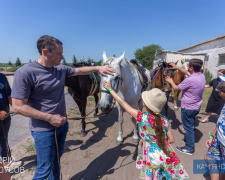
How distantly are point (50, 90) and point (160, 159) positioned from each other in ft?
5.30

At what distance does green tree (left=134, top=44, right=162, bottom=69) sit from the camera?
118 ft

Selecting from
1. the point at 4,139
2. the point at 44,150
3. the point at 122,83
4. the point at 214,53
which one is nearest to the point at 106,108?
the point at 122,83

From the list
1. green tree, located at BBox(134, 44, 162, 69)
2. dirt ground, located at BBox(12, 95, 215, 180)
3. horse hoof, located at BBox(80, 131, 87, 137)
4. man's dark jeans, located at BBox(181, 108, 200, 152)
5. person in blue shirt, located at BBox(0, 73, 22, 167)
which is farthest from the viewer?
green tree, located at BBox(134, 44, 162, 69)

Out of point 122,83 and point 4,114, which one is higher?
point 122,83

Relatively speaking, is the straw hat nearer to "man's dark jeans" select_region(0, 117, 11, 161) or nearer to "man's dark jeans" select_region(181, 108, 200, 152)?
"man's dark jeans" select_region(181, 108, 200, 152)

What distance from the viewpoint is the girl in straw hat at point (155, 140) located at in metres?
1.44

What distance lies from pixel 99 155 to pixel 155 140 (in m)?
1.97

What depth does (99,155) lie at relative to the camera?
9.93ft

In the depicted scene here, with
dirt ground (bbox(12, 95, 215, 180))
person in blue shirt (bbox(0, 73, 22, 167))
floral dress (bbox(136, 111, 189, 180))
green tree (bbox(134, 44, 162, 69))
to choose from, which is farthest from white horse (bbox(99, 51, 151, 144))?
green tree (bbox(134, 44, 162, 69))

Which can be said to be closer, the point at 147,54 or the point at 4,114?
the point at 4,114

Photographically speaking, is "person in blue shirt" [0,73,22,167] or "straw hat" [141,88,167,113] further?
"person in blue shirt" [0,73,22,167]

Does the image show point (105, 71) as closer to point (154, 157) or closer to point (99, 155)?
point (154, 157)

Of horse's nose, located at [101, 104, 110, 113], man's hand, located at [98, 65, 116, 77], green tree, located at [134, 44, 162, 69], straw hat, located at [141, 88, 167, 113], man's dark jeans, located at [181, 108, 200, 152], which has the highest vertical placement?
green tree, located at [134, 44, 162, 69]

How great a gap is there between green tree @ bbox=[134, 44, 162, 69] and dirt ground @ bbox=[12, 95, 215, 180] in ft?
111
